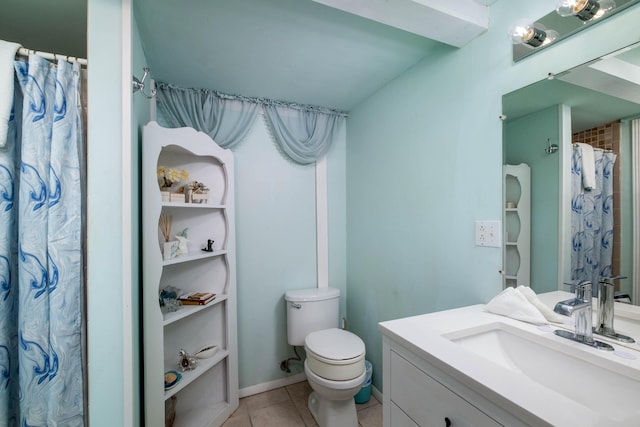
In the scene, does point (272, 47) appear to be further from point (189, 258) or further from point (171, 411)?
point (171, 411)

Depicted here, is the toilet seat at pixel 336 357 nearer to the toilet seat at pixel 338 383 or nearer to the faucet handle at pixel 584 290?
the toilet seat at pixel 338 383

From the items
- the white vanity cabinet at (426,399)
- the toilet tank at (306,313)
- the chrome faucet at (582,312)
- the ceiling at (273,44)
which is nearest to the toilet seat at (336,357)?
the toilet tank at (306,313)

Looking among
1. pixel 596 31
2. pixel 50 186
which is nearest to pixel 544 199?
pixel 596 31

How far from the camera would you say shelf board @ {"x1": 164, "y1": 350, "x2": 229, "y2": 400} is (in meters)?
1.38

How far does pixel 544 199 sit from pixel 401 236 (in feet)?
2.60

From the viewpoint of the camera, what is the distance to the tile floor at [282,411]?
170 cm

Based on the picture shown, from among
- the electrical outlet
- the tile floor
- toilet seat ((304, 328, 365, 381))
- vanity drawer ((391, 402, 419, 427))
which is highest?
the electrical outlet

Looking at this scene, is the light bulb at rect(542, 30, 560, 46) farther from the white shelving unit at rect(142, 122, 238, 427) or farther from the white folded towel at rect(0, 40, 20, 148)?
the white folded towel at rect(0, 40, 20, 148)

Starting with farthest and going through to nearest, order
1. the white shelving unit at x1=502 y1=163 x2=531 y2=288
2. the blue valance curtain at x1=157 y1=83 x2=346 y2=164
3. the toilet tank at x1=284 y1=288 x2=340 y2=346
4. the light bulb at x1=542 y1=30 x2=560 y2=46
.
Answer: the toilet tank at x1=284 y1=288 x2=340 y2=346
the blue valance curtain at x1=157 y1=83 x2=346 y2=164
the white shelving unit at x1=502 y1=163 x2=531 y2=288
the light bulb at x1=542 y1=30 x2=560 y2=46

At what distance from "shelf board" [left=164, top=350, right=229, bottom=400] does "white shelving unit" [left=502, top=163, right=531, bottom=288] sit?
1.67 meters

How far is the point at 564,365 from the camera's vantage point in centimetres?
80

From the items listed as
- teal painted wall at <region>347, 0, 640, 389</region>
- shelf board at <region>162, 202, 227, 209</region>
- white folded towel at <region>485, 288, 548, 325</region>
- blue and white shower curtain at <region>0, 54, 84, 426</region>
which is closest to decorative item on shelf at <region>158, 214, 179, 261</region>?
shelf board at <region>162, 202, 227, 209</region>

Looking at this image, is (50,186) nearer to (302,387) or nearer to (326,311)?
(326,311)

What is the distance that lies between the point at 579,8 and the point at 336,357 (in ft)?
5.82
